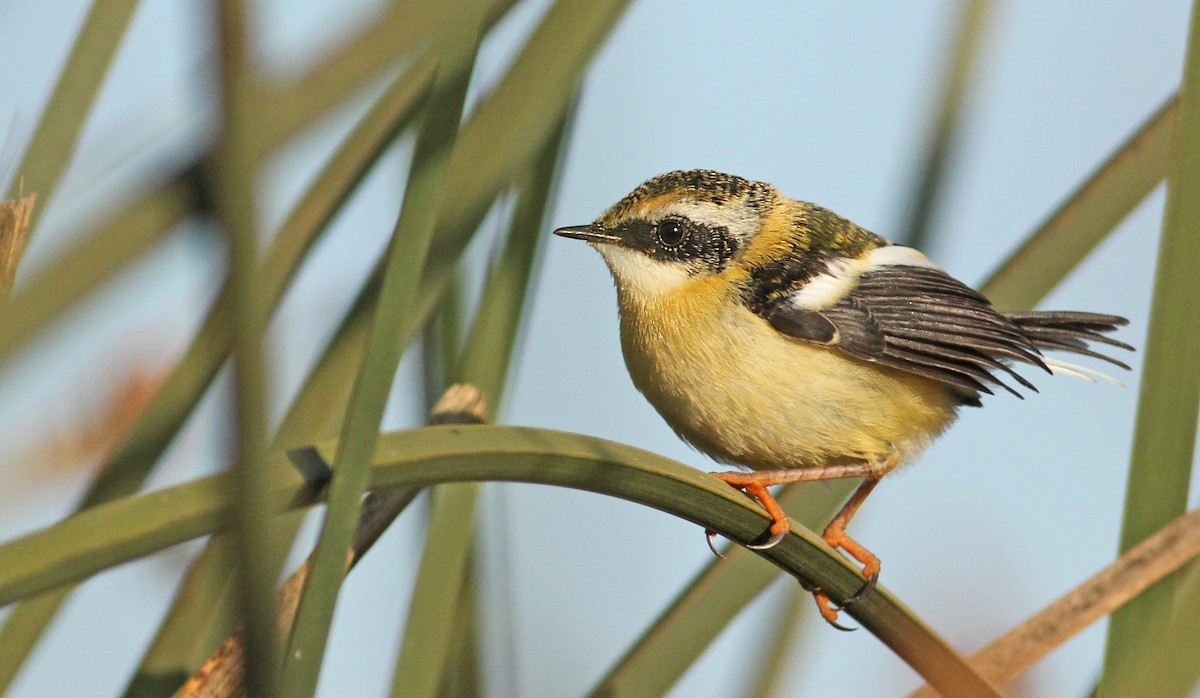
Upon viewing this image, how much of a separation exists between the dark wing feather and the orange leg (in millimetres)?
256

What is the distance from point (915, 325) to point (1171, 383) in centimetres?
105

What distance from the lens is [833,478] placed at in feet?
8.21

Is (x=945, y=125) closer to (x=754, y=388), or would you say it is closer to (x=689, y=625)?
(x=754, y=388)

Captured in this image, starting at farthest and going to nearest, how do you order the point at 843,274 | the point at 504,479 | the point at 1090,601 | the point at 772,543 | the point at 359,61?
the point at 843,274 → the point at 359,61 → the point at 1090,601 → the point at 772,543 → the point at 504,479

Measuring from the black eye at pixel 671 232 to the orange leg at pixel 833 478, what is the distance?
1.92 ft

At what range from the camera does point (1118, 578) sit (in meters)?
1.76

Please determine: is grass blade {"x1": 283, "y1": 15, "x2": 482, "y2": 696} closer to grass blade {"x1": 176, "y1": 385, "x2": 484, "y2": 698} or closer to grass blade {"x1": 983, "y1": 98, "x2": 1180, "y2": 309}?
grass blade {"x1": 176, "y1": 385, "x2": 484, "y2": 698}

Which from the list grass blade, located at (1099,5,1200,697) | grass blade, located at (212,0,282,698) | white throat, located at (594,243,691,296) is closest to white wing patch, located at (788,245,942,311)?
white throat, located at (594,243,691,296)

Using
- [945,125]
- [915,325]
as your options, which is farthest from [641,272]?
[945,125]

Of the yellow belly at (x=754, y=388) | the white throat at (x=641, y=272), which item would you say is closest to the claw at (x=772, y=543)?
the yellow belly at (x=754, y=388)

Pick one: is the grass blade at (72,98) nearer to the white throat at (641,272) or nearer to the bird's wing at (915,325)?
the white throat at (641,272)

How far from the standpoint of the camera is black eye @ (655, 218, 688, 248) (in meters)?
2.72

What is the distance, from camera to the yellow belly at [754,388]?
2.44 meters

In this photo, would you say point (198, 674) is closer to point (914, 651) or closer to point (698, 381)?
point (914, 651)
